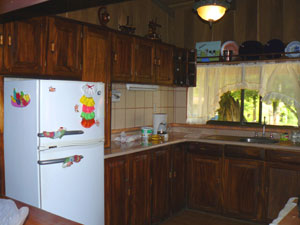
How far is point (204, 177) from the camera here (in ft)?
12.8

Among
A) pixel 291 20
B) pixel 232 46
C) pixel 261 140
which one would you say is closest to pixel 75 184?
pixel 261 140

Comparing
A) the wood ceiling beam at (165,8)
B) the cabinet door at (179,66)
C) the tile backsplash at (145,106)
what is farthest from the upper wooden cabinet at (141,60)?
the wood ceiling beam at (165,8)

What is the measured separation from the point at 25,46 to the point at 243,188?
9.38ft

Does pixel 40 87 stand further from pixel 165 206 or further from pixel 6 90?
pixel 165 206

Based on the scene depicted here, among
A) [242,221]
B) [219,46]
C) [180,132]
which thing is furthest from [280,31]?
[242,221]

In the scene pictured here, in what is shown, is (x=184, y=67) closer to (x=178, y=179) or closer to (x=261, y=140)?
(x=261, y=140)

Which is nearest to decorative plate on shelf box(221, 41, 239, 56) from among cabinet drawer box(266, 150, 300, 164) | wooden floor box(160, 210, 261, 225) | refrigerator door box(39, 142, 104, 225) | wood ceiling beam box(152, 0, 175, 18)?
wood ceiling beam box(152, 0, 175, 18)

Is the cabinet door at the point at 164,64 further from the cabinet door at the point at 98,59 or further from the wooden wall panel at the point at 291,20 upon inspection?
the wooden wall panel at the point at 291,20

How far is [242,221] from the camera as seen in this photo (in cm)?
367

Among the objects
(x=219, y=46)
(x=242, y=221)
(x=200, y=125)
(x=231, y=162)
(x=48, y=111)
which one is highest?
(x=219, y=46)

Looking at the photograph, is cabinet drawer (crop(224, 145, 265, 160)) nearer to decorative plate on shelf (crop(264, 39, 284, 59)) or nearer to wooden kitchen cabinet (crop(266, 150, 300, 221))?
wooden kitchen cabinet (crop(266, 150, 300, 221))

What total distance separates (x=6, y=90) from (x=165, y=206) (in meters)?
2.25

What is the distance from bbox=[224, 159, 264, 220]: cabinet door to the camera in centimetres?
354

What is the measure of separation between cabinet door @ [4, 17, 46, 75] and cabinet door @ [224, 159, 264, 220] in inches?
98.9
